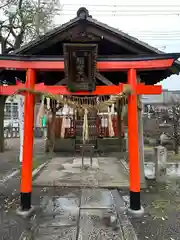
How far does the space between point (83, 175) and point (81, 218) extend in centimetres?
429

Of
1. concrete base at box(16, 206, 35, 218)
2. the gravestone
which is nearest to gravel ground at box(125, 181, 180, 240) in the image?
the gravestone

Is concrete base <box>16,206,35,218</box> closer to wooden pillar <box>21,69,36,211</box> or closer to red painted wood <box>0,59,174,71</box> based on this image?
wooden pillar <box>21,69,36,211</box>

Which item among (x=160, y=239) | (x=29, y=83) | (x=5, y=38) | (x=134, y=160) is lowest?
(x=160, y=239)

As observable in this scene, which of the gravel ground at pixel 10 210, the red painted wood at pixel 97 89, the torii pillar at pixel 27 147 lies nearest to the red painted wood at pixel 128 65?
the red painted wood at pixel 97 89

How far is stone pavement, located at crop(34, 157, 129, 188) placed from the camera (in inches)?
357

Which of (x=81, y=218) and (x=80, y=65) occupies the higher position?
(x=80, y=65)

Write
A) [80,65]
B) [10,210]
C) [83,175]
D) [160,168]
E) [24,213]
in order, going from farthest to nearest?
[83,175]
[160,168]
[10,210]
[24,213]
[80,65]

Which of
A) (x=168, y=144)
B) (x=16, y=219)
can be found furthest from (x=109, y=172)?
(x=168, y=144)

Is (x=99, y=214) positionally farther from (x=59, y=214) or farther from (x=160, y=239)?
(x=160, y=239)

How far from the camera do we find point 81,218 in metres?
6.02

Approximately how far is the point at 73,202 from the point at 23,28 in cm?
1475

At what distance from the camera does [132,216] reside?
616 cm

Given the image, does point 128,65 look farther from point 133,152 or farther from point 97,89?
point 133,152

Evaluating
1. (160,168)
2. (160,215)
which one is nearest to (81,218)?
(160,215)
